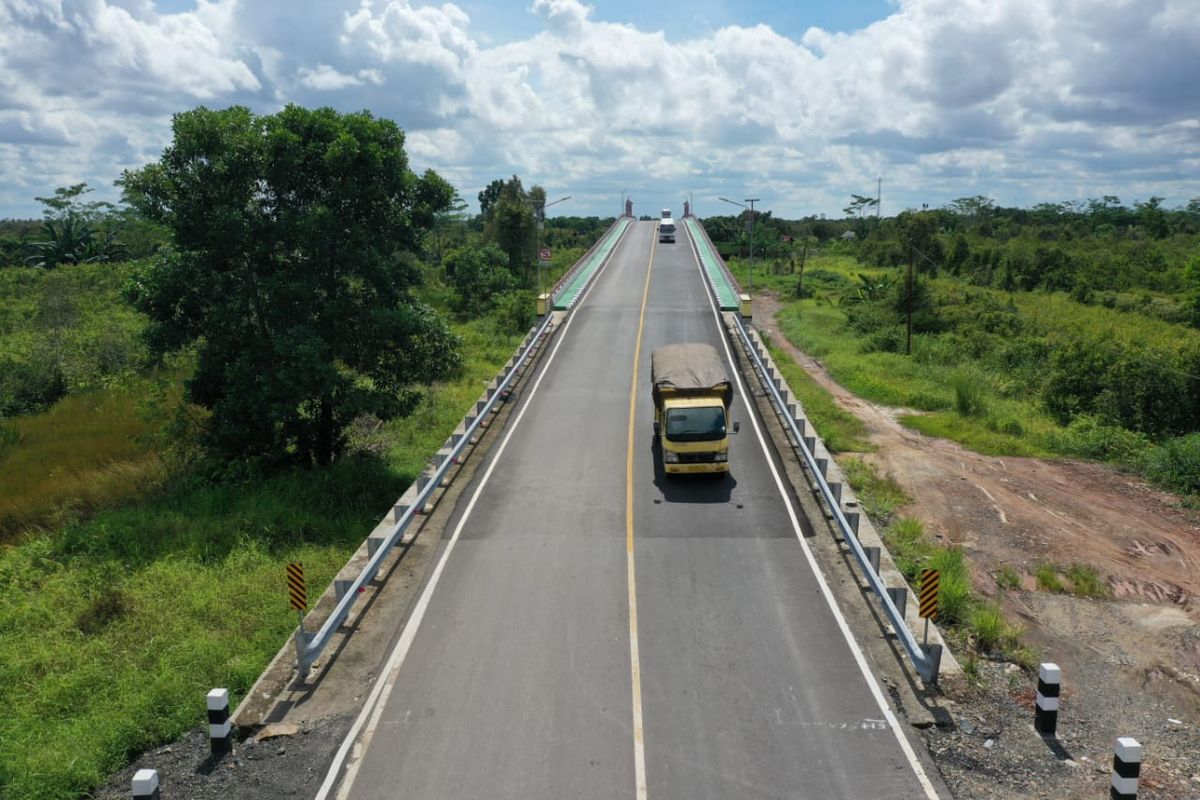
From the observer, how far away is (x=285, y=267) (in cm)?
2302

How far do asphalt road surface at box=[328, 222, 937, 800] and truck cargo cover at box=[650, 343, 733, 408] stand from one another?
6.50ft

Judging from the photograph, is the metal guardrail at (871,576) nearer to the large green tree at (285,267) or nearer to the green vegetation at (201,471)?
the green vegetation at (201,471)

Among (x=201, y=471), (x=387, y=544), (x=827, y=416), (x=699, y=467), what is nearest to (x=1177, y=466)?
(x=827, y=416)

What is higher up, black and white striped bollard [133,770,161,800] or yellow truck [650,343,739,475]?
yellow truck [650,343,739,475]

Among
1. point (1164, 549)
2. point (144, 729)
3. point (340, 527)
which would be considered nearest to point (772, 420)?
point (1164, 549)

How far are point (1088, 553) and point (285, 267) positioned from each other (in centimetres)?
2107

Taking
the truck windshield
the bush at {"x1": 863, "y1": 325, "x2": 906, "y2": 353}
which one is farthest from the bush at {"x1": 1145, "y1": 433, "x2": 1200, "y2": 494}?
the bush at {"x1": 863, "y1": 325, "x2": 906, "y2": 353}

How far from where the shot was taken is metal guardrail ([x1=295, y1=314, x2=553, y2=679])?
1192 centimetres

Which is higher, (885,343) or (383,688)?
(383,688)

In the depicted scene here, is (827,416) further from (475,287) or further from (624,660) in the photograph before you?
(475,287)

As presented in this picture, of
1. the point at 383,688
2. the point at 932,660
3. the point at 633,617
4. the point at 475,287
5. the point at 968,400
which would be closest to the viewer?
the point at 932,660

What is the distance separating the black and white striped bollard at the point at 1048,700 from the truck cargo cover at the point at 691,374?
1092 centimetres

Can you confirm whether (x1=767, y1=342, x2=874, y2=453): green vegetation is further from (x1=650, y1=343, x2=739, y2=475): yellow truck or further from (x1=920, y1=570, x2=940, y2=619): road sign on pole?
(x1=920, y1=570, x2=940, y2=619): road sign on pole

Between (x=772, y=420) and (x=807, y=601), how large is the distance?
37.3ft
